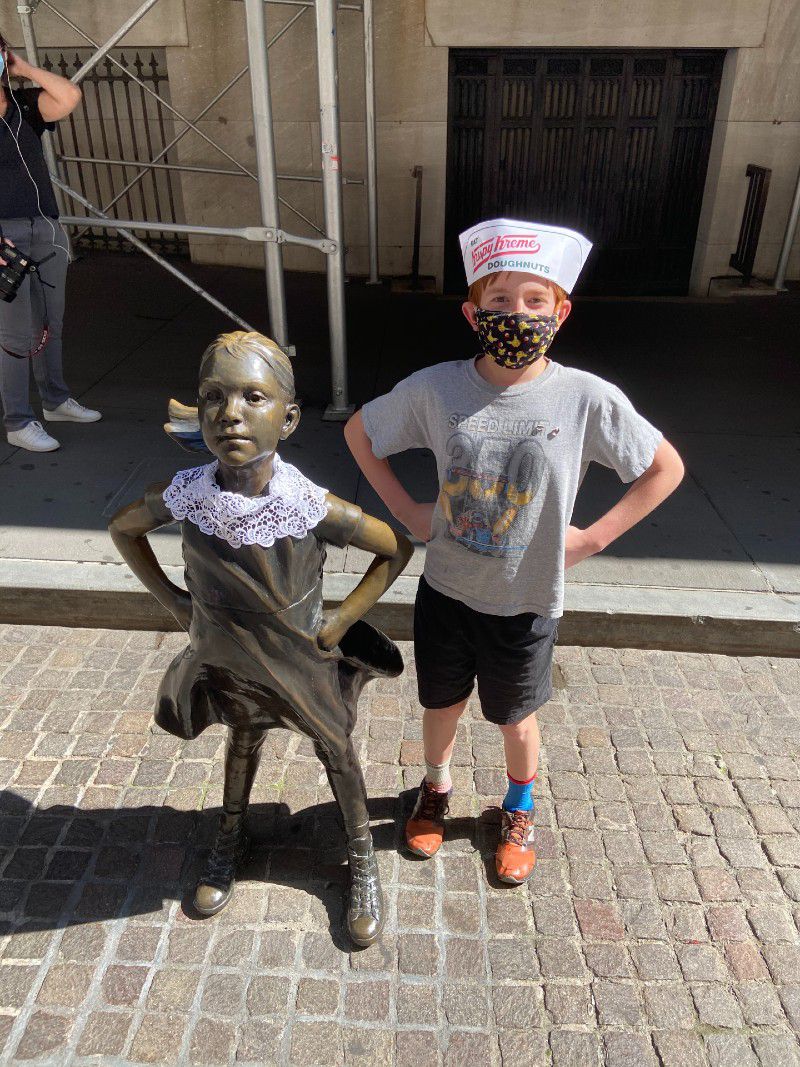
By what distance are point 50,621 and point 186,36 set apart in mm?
7506

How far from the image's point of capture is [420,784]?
3041 mm

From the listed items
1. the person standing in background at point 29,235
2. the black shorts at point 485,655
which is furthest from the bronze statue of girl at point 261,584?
the person standing in background at point 29,235

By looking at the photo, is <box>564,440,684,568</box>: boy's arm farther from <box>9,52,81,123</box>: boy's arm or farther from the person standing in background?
<box>9,52,81,123</box>: boy's arm

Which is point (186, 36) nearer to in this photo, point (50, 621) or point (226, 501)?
point (50, 621)

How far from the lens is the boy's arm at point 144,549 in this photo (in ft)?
6.89

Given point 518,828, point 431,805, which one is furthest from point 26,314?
point 518,828

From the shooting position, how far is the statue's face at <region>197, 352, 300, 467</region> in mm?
1827

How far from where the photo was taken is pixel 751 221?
8836mm

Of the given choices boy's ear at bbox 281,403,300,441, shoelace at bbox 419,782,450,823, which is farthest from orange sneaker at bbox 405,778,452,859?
boy's ear at bbox 281,403,300,441

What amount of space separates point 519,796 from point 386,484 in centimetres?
116

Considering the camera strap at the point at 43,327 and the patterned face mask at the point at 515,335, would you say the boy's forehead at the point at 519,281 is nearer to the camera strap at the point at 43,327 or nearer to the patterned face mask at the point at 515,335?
the patterned face mask at the point at 515,335

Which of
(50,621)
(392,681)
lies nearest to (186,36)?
(50,621)

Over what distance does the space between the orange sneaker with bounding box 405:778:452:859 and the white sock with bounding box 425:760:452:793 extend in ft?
0.05

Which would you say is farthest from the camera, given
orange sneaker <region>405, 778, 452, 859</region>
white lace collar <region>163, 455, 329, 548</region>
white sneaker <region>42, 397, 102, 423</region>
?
white sneaker <region>42, 397, 102, 423</region>
